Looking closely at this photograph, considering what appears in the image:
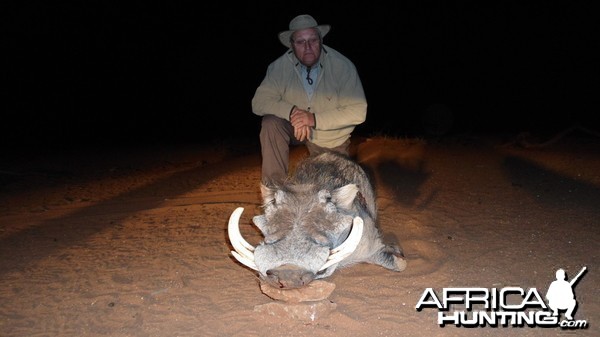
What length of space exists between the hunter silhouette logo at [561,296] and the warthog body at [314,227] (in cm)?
96

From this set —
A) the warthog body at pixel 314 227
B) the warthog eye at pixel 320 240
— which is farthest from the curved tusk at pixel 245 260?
the warthog eye at pixel 320 240

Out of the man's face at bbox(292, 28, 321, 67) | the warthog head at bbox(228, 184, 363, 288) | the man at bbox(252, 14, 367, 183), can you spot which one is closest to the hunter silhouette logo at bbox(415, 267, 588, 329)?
the warthog head at bbox(228, 184, 363, 288)

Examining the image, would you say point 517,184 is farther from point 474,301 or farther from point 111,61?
point 111,61

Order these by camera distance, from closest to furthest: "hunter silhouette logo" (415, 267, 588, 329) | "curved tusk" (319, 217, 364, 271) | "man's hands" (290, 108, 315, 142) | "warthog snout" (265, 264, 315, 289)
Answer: "warthog snout" (265, 264, 315, 289) → "curved tusk" (319, 217, 364, 271) → "hunter silhouette logo" (415, 267, 588, 329) → "man's hands" (290, 108, 315, 142)

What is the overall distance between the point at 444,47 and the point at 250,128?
17188 millimetres

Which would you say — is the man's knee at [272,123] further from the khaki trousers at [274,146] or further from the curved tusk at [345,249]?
the curved tusk at [345,249]

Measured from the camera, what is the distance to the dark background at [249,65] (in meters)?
15.7

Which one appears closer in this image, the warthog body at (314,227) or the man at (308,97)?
the warthog body at (314,227)

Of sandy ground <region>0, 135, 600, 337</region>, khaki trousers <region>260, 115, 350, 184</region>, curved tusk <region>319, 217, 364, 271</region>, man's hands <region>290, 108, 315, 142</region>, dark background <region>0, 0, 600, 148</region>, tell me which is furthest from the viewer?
dark background <region>0, 0, 600, 148</region>

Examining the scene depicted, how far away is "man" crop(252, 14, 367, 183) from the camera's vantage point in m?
4.22

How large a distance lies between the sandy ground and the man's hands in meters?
1.00

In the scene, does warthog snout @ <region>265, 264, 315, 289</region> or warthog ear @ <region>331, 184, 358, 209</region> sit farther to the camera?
warthog ear @ <region>331, 184, 358, 209</region>

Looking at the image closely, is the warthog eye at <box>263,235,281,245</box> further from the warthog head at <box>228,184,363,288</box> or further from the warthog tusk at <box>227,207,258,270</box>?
the warthog tusk at <box>227,207,258,270</box>

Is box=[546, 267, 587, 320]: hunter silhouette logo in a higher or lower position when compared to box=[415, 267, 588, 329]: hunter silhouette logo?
higher
